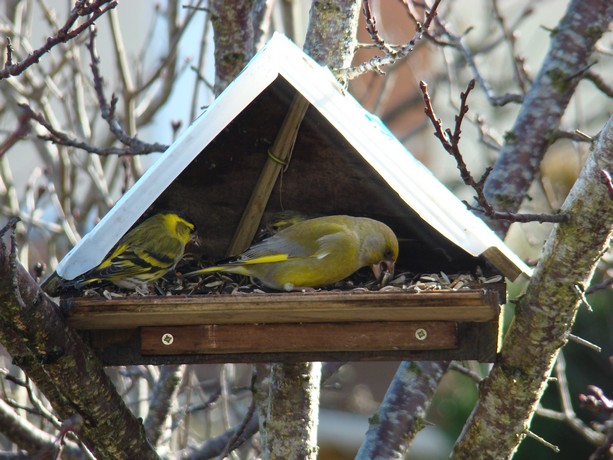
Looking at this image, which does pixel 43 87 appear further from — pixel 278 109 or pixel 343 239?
pixel 343 239

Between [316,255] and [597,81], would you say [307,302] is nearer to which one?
[316,255]

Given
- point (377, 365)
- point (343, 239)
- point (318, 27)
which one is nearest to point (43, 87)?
point (318, 27)

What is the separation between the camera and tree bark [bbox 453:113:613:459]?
358 cm

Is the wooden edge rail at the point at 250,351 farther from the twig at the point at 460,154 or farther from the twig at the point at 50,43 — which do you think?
the twig at the point at 50,43

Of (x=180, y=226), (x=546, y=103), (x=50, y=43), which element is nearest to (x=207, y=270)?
(x=180, y=226)

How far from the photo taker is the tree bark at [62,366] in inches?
120

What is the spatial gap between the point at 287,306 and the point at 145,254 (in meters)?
1.22

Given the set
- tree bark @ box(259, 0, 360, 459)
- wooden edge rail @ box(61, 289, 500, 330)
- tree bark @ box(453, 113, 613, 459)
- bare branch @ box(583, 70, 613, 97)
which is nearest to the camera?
wooden edge rail @ box(61, 289, 500, 330)

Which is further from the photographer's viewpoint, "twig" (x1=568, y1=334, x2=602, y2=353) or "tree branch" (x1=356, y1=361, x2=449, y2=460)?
"tree branch" (x1=356, y1=361, x2=449, y2=460)

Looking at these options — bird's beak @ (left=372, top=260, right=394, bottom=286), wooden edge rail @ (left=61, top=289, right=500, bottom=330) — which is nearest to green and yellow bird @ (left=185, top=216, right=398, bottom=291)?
bird's beak @ (left=372, top=260, right=394, bottom=286)

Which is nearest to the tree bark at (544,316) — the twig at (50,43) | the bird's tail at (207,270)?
the bird's tail at (207,270)

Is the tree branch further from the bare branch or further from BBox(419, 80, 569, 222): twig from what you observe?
the bare branch

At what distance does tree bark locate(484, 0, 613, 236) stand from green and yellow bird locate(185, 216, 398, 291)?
1.29 metres

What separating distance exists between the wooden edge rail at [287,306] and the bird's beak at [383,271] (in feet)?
2.81
